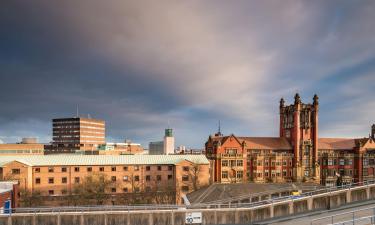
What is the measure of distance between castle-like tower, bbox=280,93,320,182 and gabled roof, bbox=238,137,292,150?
255cm

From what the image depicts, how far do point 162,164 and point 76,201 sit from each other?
866 inches

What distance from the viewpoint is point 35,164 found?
6625 cm

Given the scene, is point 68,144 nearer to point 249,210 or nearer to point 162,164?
point 162,164

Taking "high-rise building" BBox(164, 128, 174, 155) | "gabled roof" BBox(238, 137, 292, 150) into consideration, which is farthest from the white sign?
"high-rise building" BBox(164, 128, 174, 155)

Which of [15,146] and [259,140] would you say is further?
[15,146]

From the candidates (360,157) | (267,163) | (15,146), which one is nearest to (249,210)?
(267,163)

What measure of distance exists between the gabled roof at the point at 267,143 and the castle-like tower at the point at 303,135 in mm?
2555

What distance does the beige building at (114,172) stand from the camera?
65.3 meters

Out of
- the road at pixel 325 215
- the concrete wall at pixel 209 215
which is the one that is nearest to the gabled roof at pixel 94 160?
the concrete wall at pixel 209 215

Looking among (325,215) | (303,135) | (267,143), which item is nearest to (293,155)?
(303,135)

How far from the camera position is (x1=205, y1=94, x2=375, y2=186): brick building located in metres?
81.6

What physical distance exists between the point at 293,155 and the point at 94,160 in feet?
193

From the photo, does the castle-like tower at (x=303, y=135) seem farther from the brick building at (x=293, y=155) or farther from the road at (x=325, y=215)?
the road at (x=325, y=215)

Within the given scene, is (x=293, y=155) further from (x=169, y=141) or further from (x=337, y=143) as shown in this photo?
(x=169, y=141)
